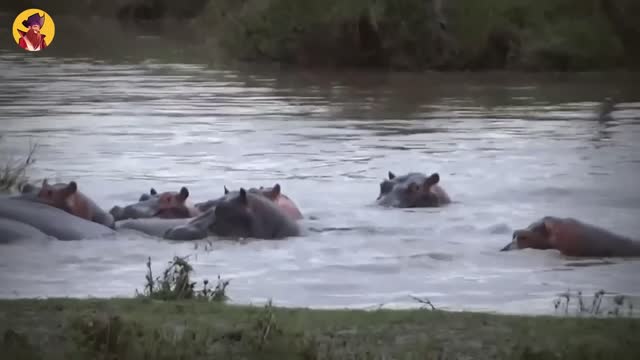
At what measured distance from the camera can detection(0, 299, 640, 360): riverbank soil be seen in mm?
5020

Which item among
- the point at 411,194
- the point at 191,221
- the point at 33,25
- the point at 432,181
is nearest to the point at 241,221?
the point at 191,221

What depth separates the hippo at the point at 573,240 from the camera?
29.6ft

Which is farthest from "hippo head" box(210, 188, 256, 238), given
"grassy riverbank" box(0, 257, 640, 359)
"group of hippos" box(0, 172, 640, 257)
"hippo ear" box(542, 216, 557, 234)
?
"grassy riverbank" box(0, 257, 640, 359)

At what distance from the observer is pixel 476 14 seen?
92.0ft

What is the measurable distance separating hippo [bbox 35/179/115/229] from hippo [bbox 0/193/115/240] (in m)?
0.07

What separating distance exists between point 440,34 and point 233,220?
1869 cm

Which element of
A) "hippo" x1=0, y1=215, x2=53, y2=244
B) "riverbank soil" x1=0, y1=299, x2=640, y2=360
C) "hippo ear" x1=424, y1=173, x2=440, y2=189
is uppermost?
"hippo ear" x1=424, y1=173, x2=440, y2=189

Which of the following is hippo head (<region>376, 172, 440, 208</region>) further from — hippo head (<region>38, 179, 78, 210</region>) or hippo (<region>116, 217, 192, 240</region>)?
hippo head (<region>38, 179, 78, 210</region>)

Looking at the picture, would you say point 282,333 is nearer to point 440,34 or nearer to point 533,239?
point 533,239

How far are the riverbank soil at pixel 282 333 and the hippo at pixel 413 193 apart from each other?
15.5 feet

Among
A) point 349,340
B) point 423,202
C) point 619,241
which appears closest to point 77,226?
point 423,202

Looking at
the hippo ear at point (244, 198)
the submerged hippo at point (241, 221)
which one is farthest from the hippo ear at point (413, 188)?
the hippo ear at point (244, 198)

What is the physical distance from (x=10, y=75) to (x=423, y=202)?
17197 millimetres

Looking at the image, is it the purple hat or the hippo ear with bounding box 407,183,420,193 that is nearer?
the hippo ear with bounding box 407,183,420,193
